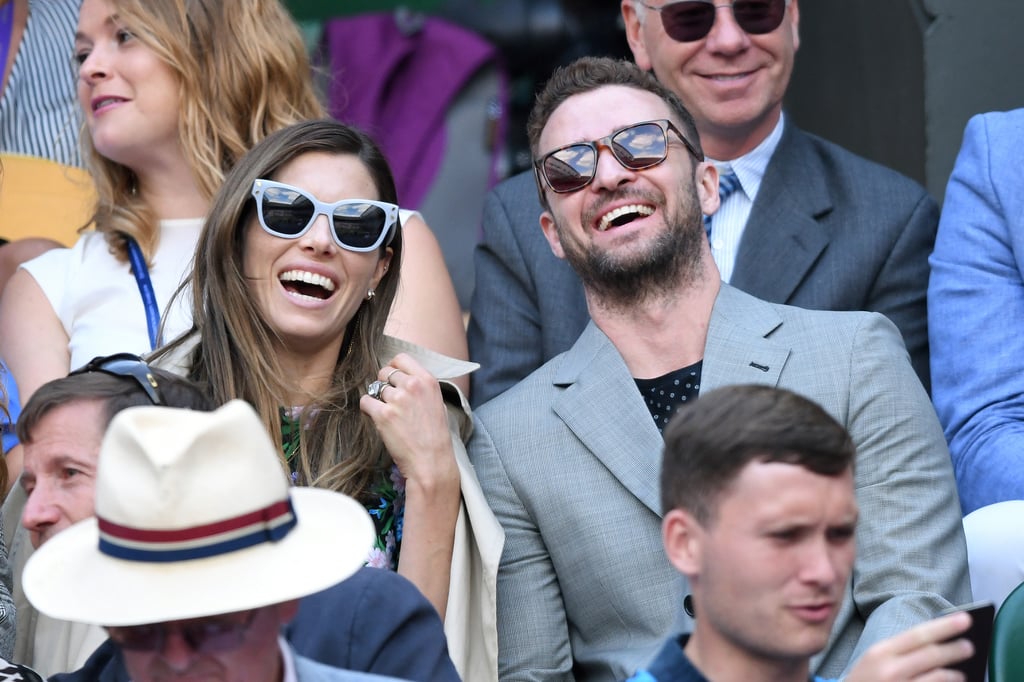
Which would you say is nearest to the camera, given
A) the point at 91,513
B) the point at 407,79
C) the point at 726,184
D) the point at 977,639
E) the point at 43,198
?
the point at 977,639

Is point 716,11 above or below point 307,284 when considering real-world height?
above

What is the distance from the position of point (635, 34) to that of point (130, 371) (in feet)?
7.00

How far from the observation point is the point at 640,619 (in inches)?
121

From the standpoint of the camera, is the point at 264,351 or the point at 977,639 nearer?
the point at 977,639

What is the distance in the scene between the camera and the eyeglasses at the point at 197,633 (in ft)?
6.66

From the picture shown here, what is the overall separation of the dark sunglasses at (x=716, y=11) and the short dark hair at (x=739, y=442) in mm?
2077

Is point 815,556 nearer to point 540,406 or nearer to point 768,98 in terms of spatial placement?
point 540,406

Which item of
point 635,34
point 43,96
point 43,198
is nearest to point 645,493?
point 635,34

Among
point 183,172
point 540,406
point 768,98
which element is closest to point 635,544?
point 540,406

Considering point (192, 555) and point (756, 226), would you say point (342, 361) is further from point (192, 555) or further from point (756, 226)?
point (192, 555)

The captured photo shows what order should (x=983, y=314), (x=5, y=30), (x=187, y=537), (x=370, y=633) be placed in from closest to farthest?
(x=187, y=537)
(x=370, y=633)
(x=983, y=314)
(x=5, y=30)

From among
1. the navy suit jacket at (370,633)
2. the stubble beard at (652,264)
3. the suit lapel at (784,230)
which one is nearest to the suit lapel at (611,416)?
the stubble beard at (652,264)

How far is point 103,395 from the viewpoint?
2719mm

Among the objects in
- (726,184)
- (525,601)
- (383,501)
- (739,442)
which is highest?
(726,184)
